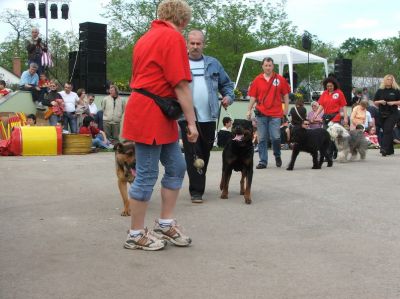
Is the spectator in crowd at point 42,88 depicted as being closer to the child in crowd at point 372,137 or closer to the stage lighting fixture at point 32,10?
the child in crowd at point 372,137

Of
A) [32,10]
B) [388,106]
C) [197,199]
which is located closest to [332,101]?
[388,106]

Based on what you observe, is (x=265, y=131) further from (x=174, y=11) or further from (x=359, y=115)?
(x=359, y=115)

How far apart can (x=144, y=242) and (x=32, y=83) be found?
492 inches

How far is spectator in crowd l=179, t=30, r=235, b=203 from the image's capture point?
7242 millimetres

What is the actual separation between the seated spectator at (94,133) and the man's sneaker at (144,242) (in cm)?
1003

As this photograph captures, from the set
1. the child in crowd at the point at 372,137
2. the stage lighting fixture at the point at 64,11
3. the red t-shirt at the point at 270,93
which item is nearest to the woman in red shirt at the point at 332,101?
the red t-shirt at the point at 270,93

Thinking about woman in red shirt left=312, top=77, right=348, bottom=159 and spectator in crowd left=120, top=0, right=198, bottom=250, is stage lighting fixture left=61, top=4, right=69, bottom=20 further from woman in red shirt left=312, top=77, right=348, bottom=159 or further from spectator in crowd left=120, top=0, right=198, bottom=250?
spectator in crowd left=120, top=0, right=198, bottom=250

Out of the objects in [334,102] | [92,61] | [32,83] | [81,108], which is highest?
[92,61]

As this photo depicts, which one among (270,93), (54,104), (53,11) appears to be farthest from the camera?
(53,11)

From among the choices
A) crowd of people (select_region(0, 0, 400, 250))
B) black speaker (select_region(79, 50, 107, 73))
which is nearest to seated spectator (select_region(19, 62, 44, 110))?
black speaker (select_region(79, 50, 107, 73))

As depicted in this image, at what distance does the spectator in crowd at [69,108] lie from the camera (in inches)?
617

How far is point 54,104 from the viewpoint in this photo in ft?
50.5

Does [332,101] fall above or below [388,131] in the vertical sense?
above

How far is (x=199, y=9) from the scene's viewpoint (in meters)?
43.7
